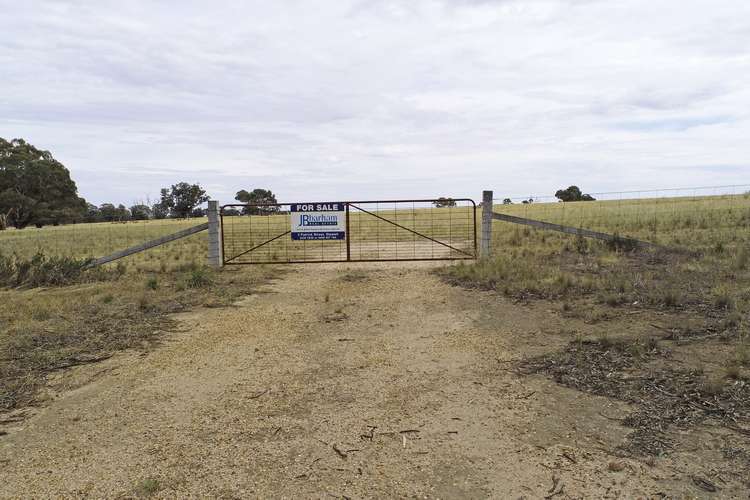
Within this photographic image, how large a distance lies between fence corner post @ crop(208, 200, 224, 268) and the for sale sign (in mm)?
2143

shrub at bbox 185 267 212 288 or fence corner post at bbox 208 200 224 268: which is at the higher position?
fence corner post at bbox 208 200 224 268

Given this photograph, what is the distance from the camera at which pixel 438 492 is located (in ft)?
11.9

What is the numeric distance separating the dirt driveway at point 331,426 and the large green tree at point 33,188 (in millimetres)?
57564

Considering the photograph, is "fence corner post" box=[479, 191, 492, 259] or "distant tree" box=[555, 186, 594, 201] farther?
"distant tree" box=[555, 186, 594, 201]

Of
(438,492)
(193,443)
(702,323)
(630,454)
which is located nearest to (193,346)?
(193,443)

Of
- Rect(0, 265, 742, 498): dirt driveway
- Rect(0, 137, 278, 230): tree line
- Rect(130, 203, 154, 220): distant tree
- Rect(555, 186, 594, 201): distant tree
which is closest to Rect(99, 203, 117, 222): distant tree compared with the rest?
Rect(130, 203, 154, 220): distant tree

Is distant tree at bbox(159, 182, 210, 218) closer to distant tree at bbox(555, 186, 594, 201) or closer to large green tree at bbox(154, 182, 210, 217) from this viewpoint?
large green tree at bbox(154, 182, 210, 217)

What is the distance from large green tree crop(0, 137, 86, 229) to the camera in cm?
5422

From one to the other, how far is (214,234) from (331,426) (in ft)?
36.9

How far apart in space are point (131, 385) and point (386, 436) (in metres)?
3.14

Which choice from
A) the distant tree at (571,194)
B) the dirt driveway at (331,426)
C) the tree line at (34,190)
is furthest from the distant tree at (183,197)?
the dirt driveway at (331,426)

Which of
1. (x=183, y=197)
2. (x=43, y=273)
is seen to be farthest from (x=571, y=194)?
(x=43, y=273)

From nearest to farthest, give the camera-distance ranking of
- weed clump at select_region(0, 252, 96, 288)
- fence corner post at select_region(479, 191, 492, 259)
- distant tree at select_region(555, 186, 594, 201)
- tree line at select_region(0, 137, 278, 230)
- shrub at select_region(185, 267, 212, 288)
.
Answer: shrub at select_region(185, 267, 212, 288)
weed clump at select_region(0, 252, 96, 288)
fence corner post at select_region(479, 191, 492, 259)
tree line at select_region(0, 137, 278, 230)
distant tree at select_region(555, 186, 594, 201)

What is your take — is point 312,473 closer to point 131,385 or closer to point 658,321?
point 131,385
